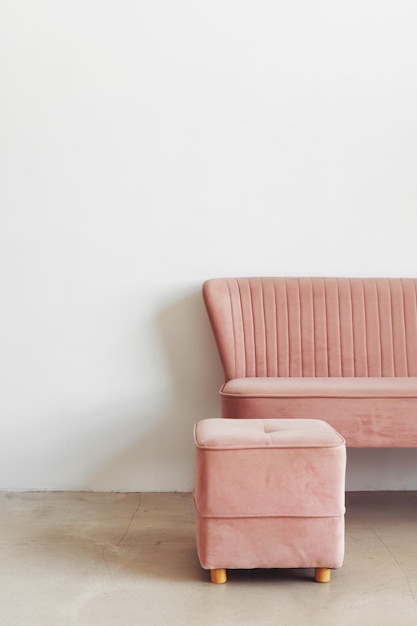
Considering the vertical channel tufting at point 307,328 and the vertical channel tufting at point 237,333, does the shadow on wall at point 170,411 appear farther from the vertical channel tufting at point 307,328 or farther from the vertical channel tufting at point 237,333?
the vertical channel tufting at point 307,328

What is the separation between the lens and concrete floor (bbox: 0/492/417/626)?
2309 millimetres

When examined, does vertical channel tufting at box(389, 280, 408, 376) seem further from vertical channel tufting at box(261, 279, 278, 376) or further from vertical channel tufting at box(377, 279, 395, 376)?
vertical channel tufting at box(261, 279, 278, 376)

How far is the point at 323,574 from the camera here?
258 cm

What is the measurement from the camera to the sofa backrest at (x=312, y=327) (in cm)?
372

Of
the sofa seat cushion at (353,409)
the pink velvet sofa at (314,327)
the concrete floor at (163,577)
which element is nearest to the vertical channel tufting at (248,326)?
the pink velvet sofa at (314,327)

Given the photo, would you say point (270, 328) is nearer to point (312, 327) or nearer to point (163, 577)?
point (312, 327)

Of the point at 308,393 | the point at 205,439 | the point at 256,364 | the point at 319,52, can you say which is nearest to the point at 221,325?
the point at 256,364

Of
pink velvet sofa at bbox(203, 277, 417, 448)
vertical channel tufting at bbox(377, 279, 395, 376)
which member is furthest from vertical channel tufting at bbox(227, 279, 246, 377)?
vertical channel tufting at bbox(377, 279, 395, 376)

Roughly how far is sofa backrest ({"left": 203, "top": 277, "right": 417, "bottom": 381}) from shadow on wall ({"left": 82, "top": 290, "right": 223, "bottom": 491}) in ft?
0.69

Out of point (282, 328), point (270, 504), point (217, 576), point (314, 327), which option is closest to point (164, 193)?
point (282, 328)

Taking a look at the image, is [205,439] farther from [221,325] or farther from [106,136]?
[106,136]

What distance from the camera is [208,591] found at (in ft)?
8.20

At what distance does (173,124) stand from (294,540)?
2.20 m

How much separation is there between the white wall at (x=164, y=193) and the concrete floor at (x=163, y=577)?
20.0 inches
